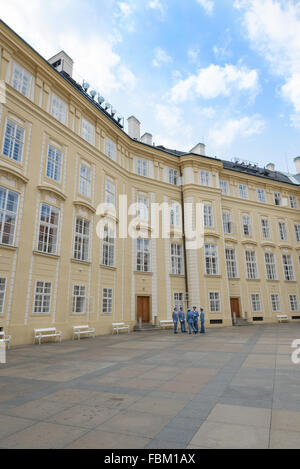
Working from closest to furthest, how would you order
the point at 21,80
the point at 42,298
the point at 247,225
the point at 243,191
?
the point at 42,298, the point at 21,80, the point at 247,225, the point at 243,191

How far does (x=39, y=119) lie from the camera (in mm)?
18297

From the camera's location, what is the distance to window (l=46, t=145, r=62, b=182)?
61.2 feet

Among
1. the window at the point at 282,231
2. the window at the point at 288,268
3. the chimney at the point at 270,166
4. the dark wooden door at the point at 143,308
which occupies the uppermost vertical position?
the chimney at the point at 270,166

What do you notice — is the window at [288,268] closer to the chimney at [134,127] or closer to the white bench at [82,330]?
the chimney at [134,127]

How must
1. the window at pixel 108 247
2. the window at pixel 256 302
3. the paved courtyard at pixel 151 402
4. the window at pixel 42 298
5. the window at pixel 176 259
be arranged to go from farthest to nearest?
the window at pixel 256 302
the window at pixel 176 259
the window at pixel 108 247
the window at pixel 42 298
the paved courtyard at pixel 151 402

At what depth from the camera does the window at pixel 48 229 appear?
682 inches

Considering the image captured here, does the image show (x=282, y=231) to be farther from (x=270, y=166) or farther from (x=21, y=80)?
(x=21, y=80)

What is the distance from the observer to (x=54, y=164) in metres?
19.0

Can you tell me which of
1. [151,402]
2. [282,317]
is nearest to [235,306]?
[282,317]

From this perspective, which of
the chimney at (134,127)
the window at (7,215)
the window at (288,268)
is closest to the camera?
the window at (7,215)

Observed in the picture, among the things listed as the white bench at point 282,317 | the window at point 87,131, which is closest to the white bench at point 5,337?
the window at point 87,131

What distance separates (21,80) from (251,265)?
87.1 ft

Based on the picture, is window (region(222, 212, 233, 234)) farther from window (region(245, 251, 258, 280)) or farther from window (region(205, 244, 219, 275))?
window (region(205, 244, 219, 275))

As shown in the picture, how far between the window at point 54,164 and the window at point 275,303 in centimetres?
2505
